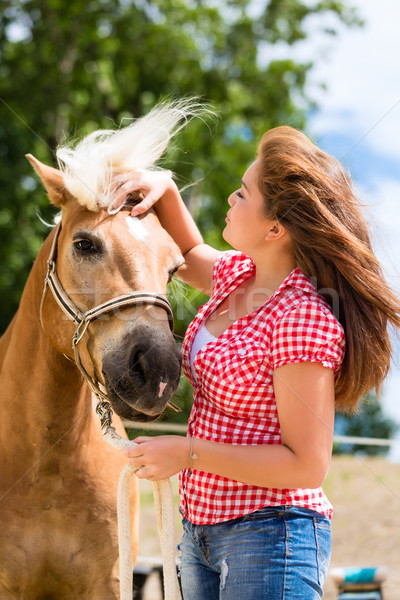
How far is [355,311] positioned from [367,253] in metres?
0.17

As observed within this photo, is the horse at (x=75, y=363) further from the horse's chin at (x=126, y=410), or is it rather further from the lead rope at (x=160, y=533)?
the lead rope at (x=160, y=533)

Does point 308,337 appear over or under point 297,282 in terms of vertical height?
under

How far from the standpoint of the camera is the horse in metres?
2.01

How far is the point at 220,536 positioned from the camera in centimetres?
166

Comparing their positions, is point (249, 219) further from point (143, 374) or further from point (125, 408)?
point (125, 408)

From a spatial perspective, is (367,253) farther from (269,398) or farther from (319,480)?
(319,480)

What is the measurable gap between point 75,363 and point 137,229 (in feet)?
1.79

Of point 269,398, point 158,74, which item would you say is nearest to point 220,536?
point 269,398

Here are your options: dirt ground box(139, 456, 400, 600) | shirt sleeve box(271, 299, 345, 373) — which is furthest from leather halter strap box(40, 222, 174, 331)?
dirt ground box(139, 456, 400, 600)

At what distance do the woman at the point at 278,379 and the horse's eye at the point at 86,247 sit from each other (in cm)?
45

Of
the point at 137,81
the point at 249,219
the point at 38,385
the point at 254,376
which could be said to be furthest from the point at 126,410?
the point at 137,81

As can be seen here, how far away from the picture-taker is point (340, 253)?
1.69 metres

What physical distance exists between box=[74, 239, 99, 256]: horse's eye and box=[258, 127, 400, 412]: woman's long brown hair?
0.62 metres

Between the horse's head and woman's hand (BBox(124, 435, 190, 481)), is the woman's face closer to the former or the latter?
the horse's head
